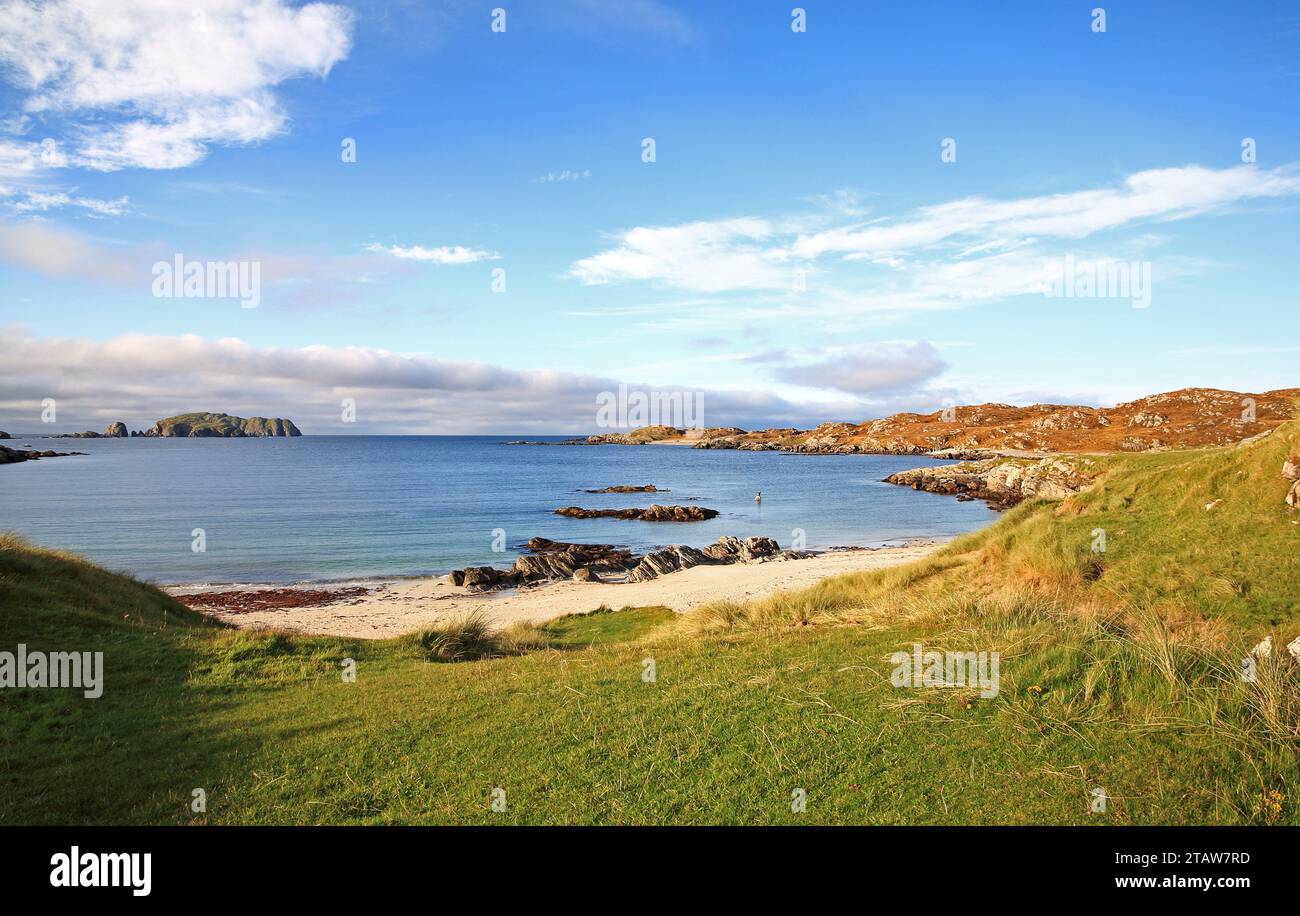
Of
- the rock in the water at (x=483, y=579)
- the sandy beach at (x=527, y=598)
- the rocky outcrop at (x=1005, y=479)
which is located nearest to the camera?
the sandy beach at (x=527, y=598)

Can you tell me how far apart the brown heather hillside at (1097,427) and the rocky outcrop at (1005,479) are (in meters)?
21.2

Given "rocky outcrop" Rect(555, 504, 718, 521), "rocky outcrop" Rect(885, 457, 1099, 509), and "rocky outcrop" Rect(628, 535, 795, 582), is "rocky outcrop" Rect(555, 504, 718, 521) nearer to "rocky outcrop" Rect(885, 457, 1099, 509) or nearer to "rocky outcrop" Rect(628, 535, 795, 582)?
"rocky outcrop" Rect(628, 535, 795, 582)

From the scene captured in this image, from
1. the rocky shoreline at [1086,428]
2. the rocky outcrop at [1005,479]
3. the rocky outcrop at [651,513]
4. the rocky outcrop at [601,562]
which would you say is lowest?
the rocky outcrop at [601,562]

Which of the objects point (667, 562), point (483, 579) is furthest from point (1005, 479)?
point (483, 579)

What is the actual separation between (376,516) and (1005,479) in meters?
69.5

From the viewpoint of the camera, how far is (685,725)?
8.71 meters

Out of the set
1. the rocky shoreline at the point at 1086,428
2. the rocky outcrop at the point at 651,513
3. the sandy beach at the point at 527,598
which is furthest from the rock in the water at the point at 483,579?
the rocky shoreline at the point at 1086,428

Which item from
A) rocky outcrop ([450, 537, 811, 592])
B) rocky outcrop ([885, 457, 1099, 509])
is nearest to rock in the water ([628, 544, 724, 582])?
rocky outcrop ([450, 537, 811, 592])

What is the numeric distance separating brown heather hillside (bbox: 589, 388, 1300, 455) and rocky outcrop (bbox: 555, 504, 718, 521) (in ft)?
198

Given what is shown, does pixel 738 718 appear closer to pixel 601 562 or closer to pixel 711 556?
pixel 711 556

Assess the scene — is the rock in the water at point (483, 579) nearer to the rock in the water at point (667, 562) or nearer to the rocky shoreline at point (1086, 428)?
the rock in the water at point (667, 562)

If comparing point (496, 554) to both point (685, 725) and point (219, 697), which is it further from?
→ point (685, 725)

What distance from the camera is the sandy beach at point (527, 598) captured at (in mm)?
28422
